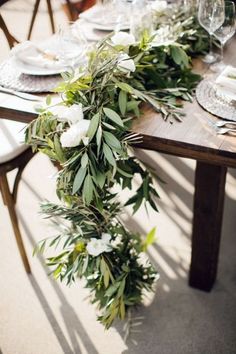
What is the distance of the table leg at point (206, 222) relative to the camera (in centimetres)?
139

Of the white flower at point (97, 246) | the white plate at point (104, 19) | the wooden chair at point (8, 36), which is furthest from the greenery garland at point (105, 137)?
the wooden chair at point (8, 36)

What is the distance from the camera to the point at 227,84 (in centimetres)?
124

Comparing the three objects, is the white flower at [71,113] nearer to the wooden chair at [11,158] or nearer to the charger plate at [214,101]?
the charger plate at [214,101]

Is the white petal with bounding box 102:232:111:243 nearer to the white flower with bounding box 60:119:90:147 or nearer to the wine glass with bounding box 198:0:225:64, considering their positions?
the white flower with bounding box 60:119:90:147

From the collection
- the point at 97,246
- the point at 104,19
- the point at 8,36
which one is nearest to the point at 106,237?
the point at 97,246

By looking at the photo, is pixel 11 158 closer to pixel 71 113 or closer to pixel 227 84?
pixel 71 113

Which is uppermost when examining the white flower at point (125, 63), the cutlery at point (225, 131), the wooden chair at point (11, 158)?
the white flower at point (125, 63)

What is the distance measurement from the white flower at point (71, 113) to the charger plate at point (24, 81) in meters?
0.20

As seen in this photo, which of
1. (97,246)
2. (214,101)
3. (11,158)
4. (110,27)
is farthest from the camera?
(110,27)

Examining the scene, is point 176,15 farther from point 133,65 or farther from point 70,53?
point 133,65

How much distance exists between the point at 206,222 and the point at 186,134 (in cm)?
45

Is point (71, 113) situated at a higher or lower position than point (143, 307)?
higher

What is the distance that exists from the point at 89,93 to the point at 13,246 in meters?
0.98

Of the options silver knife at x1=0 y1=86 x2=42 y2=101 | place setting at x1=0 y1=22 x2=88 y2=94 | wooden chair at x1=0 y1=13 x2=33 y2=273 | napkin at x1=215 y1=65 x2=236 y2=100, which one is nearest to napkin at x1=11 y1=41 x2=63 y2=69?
place setting at x1=0 y1=22 x2=88 y2=94
